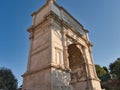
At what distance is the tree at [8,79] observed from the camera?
22.2 meters

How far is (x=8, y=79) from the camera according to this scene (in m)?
23.3

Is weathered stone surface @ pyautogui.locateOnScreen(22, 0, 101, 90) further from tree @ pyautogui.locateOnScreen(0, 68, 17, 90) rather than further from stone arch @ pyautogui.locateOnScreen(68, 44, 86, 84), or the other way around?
tree @ pyautogui.locateOnScreen(0, 68, 17, 90)

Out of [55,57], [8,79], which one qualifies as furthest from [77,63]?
[8,79]

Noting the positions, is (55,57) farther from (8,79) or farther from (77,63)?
(8,79)

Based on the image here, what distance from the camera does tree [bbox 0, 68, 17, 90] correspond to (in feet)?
72.9

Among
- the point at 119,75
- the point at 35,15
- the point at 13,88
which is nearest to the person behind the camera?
the point at 35,15

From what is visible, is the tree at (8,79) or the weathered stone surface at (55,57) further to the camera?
the tree at (8,79)

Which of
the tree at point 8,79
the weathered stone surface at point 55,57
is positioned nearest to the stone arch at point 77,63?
the weathered stone surface at point 55,57

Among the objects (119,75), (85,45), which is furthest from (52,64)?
(119,75)

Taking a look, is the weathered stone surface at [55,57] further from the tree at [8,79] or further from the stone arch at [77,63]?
the tree at [8,79]

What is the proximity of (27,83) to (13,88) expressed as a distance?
Result: 57.9 feet

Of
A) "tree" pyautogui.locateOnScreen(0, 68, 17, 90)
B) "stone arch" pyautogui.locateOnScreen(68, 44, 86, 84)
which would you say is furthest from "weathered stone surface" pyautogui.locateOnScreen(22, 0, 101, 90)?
"tree" pyautogui.locateOnScreen(0, 68, 17, 90)

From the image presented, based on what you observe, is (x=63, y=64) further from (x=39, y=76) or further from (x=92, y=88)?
(x=92, y=88)

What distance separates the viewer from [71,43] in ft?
35.9
